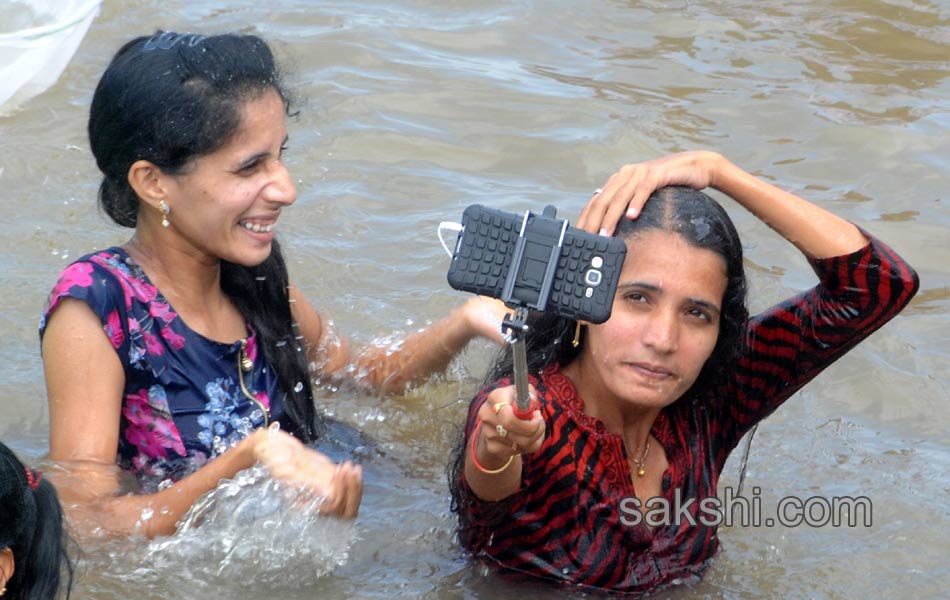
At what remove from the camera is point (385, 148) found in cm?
627

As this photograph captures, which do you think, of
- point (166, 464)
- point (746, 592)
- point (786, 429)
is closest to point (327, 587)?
point (166, 464)

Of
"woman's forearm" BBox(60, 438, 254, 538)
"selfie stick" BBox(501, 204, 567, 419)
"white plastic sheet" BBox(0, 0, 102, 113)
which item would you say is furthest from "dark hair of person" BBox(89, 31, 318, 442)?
"white plastic sheet" BBox(0, 0, 102, 113)

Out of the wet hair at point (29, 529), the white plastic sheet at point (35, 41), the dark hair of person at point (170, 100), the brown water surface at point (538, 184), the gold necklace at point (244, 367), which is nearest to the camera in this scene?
the wet hair at point (29, 529)

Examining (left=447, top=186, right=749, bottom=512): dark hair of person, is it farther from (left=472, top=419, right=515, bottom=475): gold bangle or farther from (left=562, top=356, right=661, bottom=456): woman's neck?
(left=472, top=419, right=515, bottom=475): gold bangle

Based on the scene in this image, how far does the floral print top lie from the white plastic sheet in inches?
120

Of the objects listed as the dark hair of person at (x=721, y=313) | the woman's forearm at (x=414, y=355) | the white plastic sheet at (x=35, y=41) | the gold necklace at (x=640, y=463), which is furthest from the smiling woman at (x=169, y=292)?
the white plastic sheet at (x=35, y=41)

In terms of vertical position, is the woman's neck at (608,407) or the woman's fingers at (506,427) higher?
the woman's fingers at (506,427)

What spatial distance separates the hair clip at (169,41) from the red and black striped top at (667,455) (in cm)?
117

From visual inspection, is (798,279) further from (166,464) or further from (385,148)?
(166,464)

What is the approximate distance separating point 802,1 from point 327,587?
19.2 ft

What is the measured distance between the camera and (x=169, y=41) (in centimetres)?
327

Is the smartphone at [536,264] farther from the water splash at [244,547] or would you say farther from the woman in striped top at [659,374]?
the water splash at [244,547]

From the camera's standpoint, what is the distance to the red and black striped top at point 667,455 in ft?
10.1

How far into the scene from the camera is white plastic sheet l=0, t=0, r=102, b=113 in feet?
19.7
